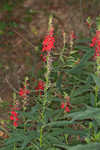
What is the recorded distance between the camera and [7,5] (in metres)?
7.27

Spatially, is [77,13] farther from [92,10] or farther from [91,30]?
[91,30]

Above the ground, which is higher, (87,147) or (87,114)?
(87,114)

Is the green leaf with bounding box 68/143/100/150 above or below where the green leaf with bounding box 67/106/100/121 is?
below

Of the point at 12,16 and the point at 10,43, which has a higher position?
the point at 12,16

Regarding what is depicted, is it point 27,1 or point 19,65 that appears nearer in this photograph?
point 19,65

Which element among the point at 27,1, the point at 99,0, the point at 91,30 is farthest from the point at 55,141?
the point at 27,1

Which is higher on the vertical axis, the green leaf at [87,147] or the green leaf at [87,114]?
the green leaf at [87,114]

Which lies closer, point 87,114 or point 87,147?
point 87,147

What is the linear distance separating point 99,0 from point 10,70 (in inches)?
89.5

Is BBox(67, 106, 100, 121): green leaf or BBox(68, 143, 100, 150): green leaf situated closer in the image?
BBox(68, 143, 100, 150): green leaf

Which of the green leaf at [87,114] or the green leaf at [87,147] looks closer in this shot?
the green leaf at [87,147]

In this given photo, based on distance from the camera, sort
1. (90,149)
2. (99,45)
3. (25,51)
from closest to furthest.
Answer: (90,149), (99,45), (25,51)

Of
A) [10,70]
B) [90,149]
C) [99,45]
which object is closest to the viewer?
[90,149]

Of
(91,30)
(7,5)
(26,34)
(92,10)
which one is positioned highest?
(7,5)
